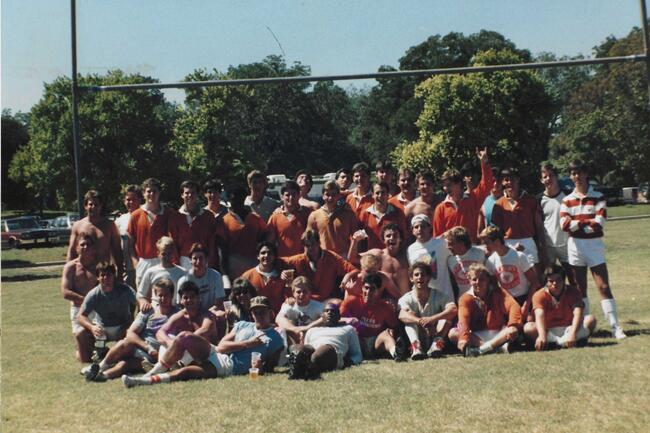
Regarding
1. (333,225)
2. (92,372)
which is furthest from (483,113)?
(92,372)

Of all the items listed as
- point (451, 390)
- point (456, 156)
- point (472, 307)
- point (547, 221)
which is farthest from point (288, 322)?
point (456, 156)

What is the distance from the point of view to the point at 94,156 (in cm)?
3884

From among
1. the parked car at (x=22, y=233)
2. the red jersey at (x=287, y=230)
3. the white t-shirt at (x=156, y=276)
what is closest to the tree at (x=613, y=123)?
the parked car at (x=22, y=233)

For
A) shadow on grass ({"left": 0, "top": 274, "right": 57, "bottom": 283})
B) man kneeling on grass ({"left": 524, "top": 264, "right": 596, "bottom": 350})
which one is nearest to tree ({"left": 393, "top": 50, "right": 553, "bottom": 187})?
shadow on grass ({"left": 0, "top": 274, "right": 57, "bottom": 283})

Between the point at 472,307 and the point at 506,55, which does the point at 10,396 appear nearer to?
the point at 472,307

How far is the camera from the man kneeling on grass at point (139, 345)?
23.7ft

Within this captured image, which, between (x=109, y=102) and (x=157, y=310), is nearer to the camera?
(x=157, y=310)

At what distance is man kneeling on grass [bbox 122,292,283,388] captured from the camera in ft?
22.7

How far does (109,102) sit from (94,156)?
2668 mm

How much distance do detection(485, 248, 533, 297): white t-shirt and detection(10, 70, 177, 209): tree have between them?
107 feet

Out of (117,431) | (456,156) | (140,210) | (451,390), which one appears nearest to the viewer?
(117,431)

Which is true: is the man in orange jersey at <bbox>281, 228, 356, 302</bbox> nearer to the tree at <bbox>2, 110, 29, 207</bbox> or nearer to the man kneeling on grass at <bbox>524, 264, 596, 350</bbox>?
the man kneeling on grass at <bbox>524, 264, 596, 350</bbox>

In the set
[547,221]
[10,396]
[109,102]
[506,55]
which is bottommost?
[10,396]

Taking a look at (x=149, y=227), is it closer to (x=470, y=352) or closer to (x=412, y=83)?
(x=470, y=352)
